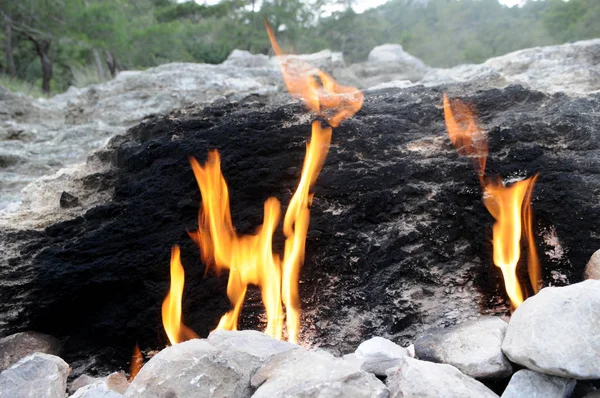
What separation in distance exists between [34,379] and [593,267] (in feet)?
7.46

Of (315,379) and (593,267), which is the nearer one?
(315,379)

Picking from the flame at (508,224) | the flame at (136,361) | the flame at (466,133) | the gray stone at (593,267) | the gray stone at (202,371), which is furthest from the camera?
the flame at (466,133)

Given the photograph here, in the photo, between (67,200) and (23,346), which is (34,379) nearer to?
(23,346)

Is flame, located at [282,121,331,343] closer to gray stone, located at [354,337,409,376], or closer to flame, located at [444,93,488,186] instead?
gray stone, located at [354,337,409,376]

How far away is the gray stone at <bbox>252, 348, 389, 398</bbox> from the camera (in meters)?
1.36

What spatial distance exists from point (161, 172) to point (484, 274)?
1.73 metres

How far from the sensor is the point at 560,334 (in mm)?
1457

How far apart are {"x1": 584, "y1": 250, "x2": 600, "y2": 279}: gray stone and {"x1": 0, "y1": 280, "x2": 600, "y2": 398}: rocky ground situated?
494 mm

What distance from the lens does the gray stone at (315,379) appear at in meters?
1.36

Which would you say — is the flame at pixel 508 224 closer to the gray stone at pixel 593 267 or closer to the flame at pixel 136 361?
the gray stone at pixel 593 267

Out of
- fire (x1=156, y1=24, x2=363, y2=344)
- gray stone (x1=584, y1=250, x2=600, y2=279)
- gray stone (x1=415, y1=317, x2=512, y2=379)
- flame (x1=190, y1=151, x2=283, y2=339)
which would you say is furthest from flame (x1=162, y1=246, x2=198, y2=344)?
gray stone (x1=584, y1=250, x2=600, y2=279)

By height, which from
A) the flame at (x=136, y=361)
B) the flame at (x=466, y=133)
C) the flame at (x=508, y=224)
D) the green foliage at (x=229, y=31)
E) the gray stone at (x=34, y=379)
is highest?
the green foliage at (x=229, y=31)

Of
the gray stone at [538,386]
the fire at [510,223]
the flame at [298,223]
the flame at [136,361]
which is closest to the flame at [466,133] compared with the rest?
the fire at [510,223]

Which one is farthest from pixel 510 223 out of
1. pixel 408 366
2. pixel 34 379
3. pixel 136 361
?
pixel 34 379
